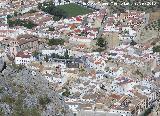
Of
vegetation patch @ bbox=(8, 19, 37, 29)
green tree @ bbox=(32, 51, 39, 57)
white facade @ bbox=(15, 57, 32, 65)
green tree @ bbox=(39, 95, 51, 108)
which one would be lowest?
white facade @ bbox=(15, 57, 32, 65)

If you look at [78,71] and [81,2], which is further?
[81,2]

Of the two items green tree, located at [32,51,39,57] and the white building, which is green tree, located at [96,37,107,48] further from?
the white building

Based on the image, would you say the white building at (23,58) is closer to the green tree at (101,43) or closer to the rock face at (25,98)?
the green tree at (101,43)

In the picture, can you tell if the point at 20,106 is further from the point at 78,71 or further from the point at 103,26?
the point at 103,26

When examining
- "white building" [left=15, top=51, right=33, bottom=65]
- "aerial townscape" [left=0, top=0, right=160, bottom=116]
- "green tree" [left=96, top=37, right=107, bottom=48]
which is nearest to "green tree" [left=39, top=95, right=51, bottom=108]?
"aerial townscape" [left=0, top=0, right=160, bottom=116]

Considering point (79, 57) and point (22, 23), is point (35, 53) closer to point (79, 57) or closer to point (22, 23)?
point (79, 57)

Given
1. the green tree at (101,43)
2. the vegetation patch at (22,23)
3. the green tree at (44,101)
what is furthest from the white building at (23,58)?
the green tree at (44,101)

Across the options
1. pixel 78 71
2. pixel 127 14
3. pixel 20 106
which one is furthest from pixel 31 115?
pixel 127 14

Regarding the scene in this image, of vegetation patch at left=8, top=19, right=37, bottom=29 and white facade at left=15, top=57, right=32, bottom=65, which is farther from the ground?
vegetation patch at left=8, top=19, right=37, bottom=29

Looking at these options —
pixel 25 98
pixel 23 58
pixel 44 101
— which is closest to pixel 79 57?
pixel 23 58
